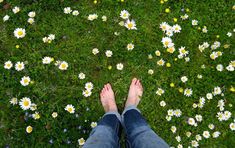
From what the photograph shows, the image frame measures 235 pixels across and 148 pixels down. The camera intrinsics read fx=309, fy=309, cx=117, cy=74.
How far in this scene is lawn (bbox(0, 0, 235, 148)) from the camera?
3.98m

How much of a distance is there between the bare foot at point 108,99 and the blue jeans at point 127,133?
8.7 inches

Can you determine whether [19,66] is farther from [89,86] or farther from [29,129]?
[89,86]

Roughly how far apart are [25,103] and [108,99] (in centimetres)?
106

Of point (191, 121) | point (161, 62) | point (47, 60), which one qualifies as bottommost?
point (191, 121)

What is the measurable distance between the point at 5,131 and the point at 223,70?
3009 mm

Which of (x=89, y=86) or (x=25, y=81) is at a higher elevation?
(x=25, y=81)

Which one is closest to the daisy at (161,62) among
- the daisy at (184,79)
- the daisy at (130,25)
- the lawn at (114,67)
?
the lawn at (114,67)

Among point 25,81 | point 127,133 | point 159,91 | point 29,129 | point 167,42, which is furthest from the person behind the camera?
point 167,42

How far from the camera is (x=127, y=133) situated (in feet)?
11.4

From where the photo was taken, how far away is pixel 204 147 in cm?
407

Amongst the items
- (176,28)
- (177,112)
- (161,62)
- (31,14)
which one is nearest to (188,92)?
(177,112)

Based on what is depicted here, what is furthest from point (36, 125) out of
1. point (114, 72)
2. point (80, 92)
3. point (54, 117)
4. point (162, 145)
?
point (162, 145)

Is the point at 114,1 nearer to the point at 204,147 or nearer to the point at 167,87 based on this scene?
the point at 167,87

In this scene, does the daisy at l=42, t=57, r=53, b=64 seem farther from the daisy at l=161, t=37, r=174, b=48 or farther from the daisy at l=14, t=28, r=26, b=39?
the daisy at l=161, t=37, r=174, b=48
